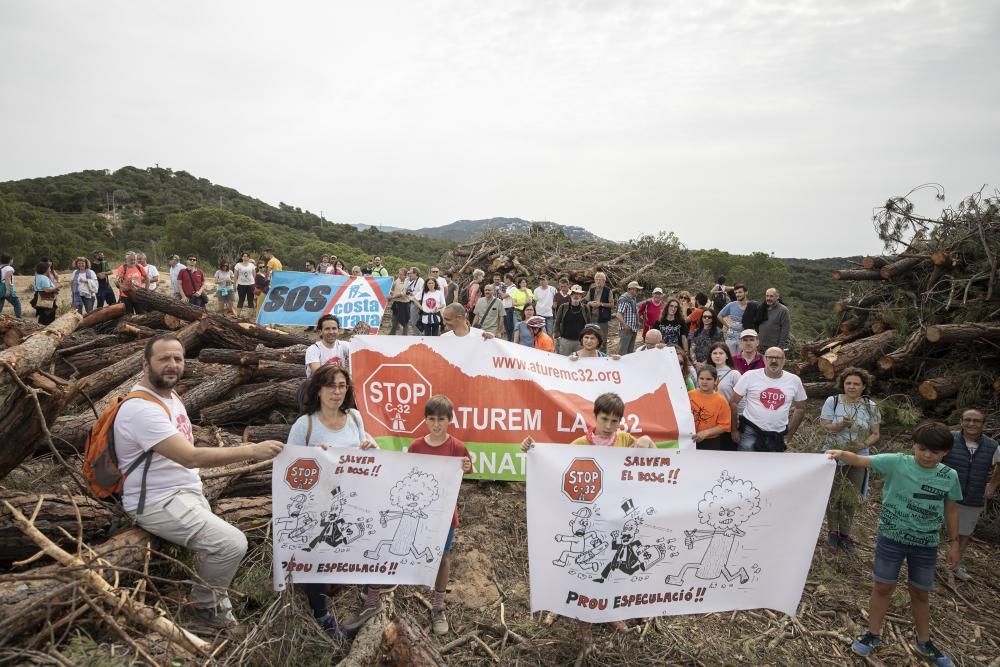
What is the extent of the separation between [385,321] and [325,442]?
510 inches

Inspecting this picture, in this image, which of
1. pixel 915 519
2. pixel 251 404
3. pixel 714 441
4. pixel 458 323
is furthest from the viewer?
pixel 251 404

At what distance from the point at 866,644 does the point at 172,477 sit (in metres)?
4.62

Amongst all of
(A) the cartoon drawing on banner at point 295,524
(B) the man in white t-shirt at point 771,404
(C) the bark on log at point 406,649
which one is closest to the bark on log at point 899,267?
(B) the man in white t-shirt at point 771,404

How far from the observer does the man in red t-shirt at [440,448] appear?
3.65m

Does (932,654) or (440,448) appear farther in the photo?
(932,654)

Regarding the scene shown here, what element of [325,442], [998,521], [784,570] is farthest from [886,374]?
[325,442]

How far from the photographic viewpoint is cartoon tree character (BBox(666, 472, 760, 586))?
11.8 ft

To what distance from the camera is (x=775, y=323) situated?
343 inches

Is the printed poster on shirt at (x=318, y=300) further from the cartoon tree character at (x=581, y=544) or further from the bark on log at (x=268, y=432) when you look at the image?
the cartoon tree character at (x=581, y=544)

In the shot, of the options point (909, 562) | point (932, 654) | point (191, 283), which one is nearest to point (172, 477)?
point (909, 562)

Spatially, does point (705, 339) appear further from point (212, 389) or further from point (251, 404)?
point (212, 389)

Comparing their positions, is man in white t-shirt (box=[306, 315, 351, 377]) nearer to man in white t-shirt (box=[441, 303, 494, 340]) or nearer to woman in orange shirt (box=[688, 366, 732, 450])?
man in white t-shirt (box=[441, 303, 494, 340])

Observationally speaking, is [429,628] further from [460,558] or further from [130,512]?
[130,512]

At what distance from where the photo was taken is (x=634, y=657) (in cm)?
358
